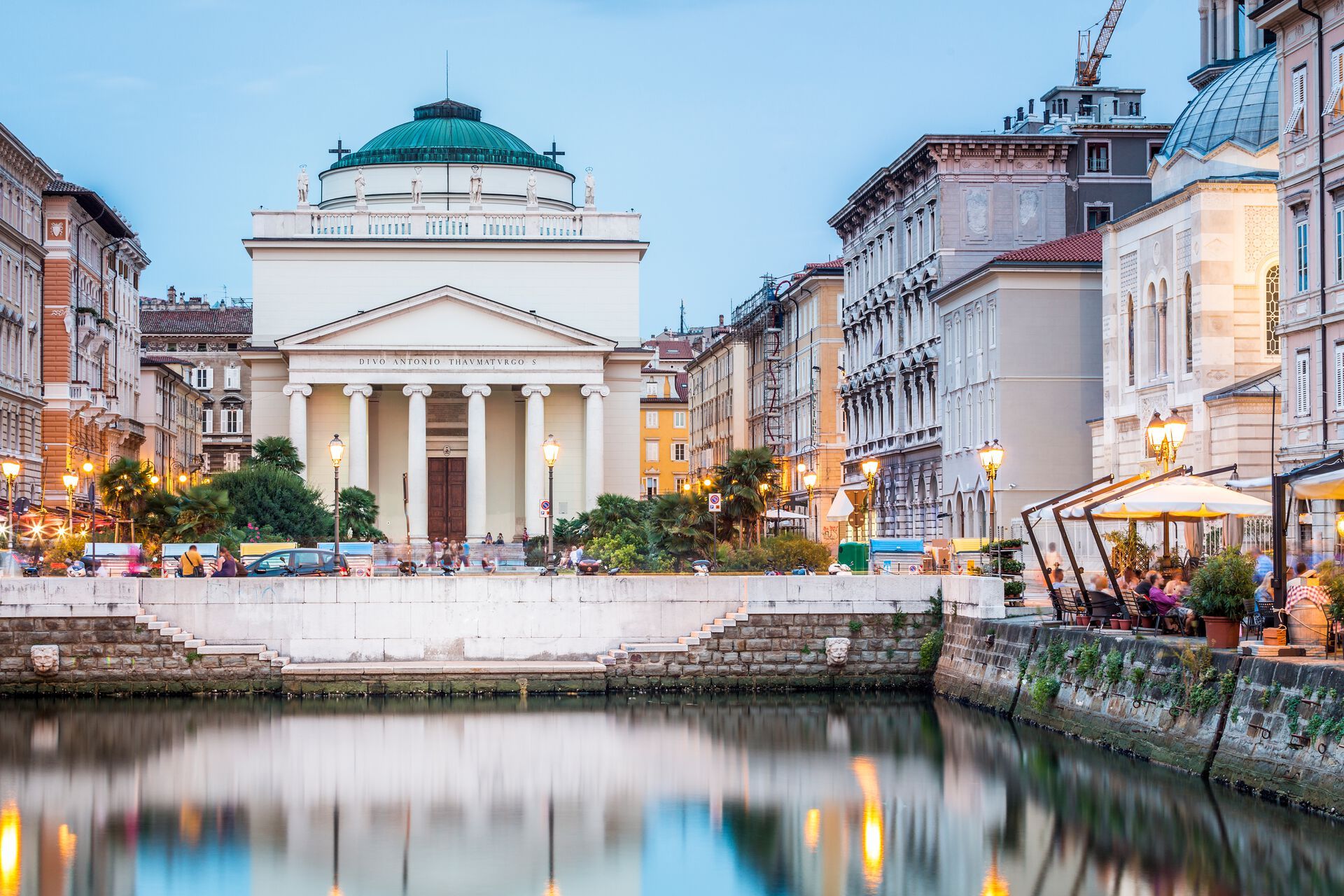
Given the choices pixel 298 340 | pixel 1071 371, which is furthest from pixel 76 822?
pixel 298 340

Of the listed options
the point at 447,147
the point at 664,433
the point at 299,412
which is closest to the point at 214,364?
the point at 664,433

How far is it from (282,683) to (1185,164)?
26.3 m

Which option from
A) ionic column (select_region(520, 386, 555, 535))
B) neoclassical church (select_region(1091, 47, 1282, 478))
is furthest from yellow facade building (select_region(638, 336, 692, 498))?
neoclassical church (select_region(1091, 47, 1282, 478))

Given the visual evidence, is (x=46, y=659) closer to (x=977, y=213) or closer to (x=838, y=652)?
(x=838, y=652)

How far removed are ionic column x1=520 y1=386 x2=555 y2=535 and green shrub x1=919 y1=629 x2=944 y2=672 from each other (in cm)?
3709

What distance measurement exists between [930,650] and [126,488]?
1066 inches

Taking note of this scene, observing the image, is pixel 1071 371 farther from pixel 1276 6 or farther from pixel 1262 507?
pixel 1262 507

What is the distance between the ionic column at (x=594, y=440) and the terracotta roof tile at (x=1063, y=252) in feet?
64.9

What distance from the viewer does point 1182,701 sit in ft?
87.3

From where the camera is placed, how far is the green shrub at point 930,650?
4075cm

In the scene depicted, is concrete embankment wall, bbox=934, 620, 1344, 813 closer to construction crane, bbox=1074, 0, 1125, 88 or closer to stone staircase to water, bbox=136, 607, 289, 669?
stone staircase to water, bbox=136, 607, 289, 669

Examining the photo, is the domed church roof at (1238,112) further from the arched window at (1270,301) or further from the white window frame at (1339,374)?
the white window frame at (1339,374)

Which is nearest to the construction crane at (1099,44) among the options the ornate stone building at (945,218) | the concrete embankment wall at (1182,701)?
the ornate stone building at (945,218)

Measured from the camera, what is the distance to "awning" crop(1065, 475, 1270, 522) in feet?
99.9
